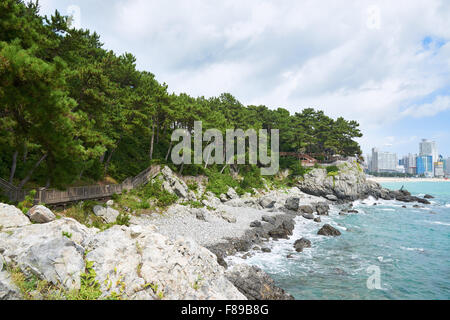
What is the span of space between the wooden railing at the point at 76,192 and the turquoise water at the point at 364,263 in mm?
13844

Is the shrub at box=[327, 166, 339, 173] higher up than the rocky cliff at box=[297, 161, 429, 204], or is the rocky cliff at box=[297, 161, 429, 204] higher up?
the shrub at box=[327, 166, 339, 173]

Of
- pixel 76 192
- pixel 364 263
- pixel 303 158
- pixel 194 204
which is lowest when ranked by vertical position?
pixel 364 263

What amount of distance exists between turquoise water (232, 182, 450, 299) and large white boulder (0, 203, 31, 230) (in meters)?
12.6

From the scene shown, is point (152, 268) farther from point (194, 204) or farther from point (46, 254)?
point (194, 204)

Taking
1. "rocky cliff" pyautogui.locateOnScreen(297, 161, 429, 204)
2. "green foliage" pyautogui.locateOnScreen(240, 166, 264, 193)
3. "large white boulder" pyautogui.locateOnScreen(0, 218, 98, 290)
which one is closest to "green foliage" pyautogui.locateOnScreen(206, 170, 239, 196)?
"green foliage" pyautogui.locateOnScreen(240, 166, 264, 193)

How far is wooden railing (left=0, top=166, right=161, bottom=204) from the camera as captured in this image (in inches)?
506

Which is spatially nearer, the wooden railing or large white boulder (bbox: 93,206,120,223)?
the wooden railing

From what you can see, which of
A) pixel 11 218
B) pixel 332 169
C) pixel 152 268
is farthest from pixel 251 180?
pixel 11 218

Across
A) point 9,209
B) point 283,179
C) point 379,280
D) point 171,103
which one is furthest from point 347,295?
point 283,179

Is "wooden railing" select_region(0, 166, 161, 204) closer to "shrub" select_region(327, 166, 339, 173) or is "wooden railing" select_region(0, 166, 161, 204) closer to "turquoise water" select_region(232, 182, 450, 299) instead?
"turquoise water" select_region(232, 182, 450, 299)

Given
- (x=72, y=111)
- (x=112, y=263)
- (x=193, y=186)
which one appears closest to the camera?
(x=112, y=263)

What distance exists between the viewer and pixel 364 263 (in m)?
16.2

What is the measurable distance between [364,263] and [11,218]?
67.2 ft

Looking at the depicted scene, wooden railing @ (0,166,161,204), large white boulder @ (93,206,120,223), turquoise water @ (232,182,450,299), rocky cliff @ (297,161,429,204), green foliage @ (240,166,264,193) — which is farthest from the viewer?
rocky cliff @ (297,161,429,204)
